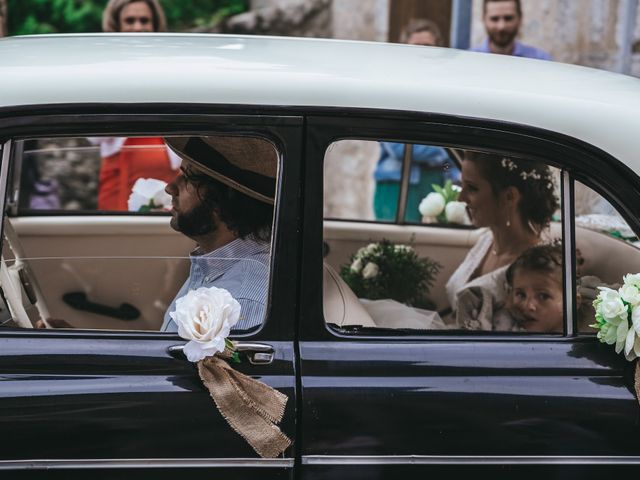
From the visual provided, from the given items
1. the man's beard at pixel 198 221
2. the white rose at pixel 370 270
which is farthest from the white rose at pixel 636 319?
the white rose at pixel 370 270

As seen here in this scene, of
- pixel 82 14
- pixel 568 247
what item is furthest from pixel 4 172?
pixel 82 14

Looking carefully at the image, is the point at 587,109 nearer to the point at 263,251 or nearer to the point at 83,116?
the point at 263,251

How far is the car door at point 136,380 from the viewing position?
2.42 meters

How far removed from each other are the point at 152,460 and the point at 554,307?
1.18 metres

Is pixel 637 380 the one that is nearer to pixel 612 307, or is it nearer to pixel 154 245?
pixel 612 307

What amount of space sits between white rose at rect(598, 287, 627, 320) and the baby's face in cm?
15

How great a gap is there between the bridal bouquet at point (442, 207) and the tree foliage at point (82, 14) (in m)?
5.65

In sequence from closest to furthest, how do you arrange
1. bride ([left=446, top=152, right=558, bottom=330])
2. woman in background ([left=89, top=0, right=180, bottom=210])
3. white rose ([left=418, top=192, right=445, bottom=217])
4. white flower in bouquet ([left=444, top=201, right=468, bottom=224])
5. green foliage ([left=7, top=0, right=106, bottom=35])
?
bride ([left=446, top=152, right=558, bottom=330]) → woman in background ([left=89, top=0, right=180, bottom=210]) → white flower in bouquet ([left=444, top=201, right=468, bottom=224]) → white rose ([left=418, top=192, right=445, bottom=217]) → green foliage ([left=7, top=0, right=106, bottom=35])

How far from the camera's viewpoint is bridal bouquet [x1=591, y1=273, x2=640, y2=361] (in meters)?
2.53

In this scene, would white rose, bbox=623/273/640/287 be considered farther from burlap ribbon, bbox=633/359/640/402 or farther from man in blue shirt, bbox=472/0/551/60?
man in blue shirt, bbox=472/0/551/60

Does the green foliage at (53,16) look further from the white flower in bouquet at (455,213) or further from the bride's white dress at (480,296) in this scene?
the bride's white dress at (480,296)

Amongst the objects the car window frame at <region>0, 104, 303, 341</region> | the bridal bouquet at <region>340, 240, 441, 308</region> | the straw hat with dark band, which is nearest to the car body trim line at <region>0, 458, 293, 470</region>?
the car window frame at <region>0, 104, 303, 341</region>

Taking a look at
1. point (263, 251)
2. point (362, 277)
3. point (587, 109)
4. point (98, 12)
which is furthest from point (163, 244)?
point (98, 12)

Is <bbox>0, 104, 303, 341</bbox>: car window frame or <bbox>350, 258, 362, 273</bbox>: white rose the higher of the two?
<bbox>0, 104, 303, 341</bbox>: car window frame
